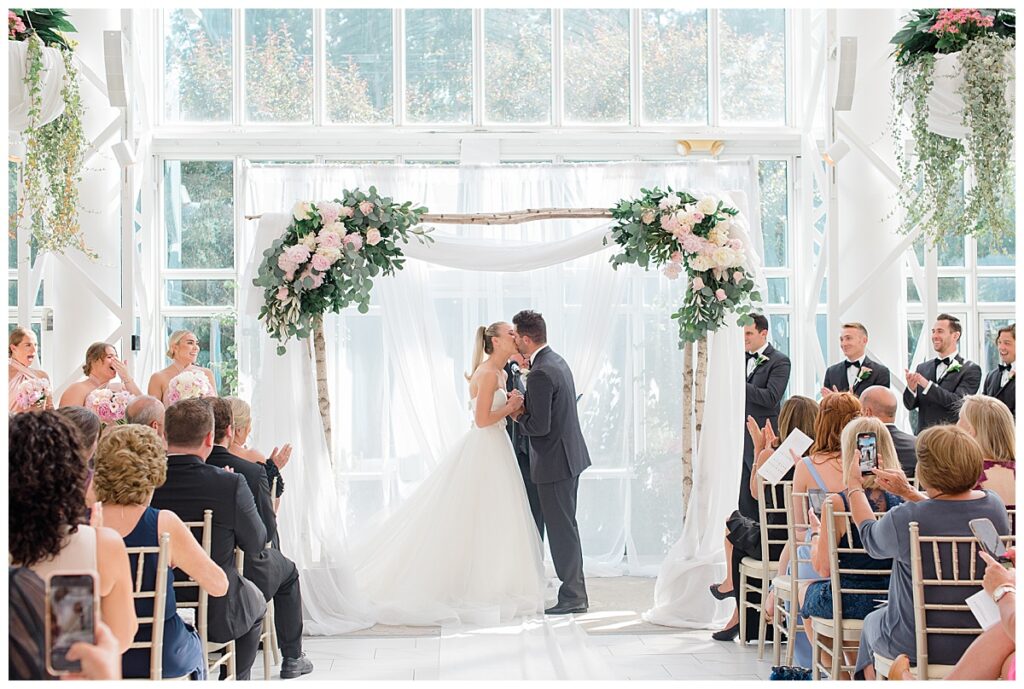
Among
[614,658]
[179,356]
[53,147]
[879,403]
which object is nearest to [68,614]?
[614,658]

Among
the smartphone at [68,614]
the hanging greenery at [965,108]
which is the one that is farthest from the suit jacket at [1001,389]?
the smartphone at [68,614]

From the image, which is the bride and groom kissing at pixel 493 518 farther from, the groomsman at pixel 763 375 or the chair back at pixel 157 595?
the chair back at pixel 157 595

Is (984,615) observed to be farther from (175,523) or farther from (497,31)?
(497,31)

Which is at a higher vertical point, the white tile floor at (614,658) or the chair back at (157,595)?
the chair back at (157,595)

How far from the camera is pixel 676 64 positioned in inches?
363

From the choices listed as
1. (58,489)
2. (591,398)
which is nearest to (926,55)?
(591,398)

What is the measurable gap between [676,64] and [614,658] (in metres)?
5.85

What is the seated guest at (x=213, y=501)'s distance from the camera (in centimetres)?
363

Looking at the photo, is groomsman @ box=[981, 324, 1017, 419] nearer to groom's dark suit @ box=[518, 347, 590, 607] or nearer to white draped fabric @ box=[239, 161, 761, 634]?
white draped fabric @ box=[239, 161, 761, 634]

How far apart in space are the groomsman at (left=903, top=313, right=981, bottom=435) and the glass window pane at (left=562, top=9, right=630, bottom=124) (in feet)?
11.8

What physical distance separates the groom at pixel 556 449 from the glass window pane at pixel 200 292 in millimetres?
3587

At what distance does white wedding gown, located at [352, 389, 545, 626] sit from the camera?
19.2 feet

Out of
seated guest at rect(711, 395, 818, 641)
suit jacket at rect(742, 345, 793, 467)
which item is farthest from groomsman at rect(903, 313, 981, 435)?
seated guest at rect(711, 395, 818, 641)

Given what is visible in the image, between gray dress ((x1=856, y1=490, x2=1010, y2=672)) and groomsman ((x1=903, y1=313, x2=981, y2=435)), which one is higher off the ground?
groomsman ((x1=903, y1=313, x2=981, y2=435))
